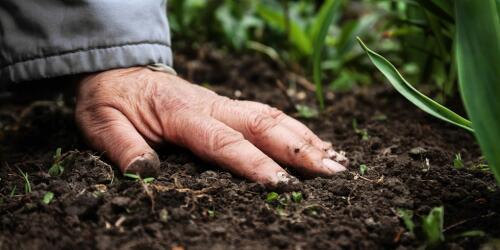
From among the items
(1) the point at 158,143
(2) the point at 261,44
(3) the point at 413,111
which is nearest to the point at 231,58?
(2) the point at 261,44

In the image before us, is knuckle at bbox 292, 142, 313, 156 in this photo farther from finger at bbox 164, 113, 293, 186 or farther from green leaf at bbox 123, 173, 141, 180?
green leaf at bbox 123, 173, 141, 180

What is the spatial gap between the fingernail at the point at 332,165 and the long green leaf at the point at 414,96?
238 mm

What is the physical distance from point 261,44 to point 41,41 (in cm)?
141

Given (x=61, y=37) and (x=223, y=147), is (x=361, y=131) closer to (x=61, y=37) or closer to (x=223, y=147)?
(x=223, y=147)

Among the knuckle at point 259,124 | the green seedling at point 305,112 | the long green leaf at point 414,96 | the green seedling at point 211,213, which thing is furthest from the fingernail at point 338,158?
the green seedling at point 305,112

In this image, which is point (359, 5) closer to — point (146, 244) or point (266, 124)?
point (266, 124)

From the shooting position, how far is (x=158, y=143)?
1.36 meters

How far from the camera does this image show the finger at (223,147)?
120 centimetres

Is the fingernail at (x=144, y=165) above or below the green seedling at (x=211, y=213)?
above

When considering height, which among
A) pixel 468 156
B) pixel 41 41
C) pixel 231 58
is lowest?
pixel 231 58

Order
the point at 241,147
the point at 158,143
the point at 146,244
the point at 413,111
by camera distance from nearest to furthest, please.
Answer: the point at 146,244, the point at 241,147, the point at 158,143, the point at 413,111

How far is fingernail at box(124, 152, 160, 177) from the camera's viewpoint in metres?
1.17

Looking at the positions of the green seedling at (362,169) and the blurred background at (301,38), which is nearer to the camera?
the green seedling at (362,169)

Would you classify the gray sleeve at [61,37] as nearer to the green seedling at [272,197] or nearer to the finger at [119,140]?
the finger at [119,140]
